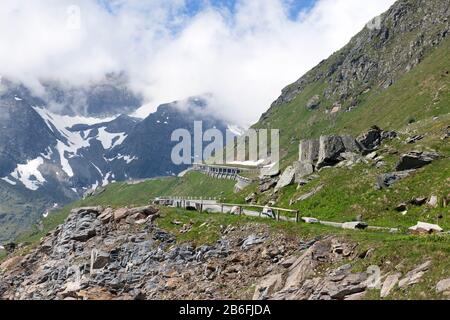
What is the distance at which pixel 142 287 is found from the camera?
3881cm

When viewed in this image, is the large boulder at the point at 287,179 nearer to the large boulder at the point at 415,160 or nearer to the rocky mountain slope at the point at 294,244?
the rocky mountain slope at the point at 294,244

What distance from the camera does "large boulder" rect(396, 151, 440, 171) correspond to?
48.5 m

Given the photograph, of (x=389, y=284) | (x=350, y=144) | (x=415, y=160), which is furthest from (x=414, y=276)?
(x=350, y=144)

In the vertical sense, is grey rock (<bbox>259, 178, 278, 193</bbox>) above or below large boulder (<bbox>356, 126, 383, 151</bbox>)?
below

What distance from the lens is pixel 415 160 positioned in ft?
160

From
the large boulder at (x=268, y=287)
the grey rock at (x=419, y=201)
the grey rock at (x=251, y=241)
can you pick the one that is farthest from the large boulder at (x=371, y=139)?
the large boulder at (x=268, y=287)

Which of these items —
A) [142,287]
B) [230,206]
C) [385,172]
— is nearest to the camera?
[142,287]

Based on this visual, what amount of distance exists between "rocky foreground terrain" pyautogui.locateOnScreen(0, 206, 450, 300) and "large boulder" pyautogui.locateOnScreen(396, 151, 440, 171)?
665 inches

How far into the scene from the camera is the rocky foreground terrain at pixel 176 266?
93.1 feet

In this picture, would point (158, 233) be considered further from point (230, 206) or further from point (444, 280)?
point (444, 280)

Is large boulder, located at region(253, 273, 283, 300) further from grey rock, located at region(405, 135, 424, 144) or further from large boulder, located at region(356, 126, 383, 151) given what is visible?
large boulder, located at region(356, 126, 383, 151)

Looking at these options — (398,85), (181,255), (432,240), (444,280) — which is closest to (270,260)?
(181,255)

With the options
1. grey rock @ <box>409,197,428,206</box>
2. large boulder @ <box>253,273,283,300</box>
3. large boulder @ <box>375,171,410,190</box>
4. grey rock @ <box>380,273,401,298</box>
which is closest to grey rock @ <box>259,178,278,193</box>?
large boulder @ <box>375,171,410,190</box>

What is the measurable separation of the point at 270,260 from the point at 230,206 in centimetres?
2130
